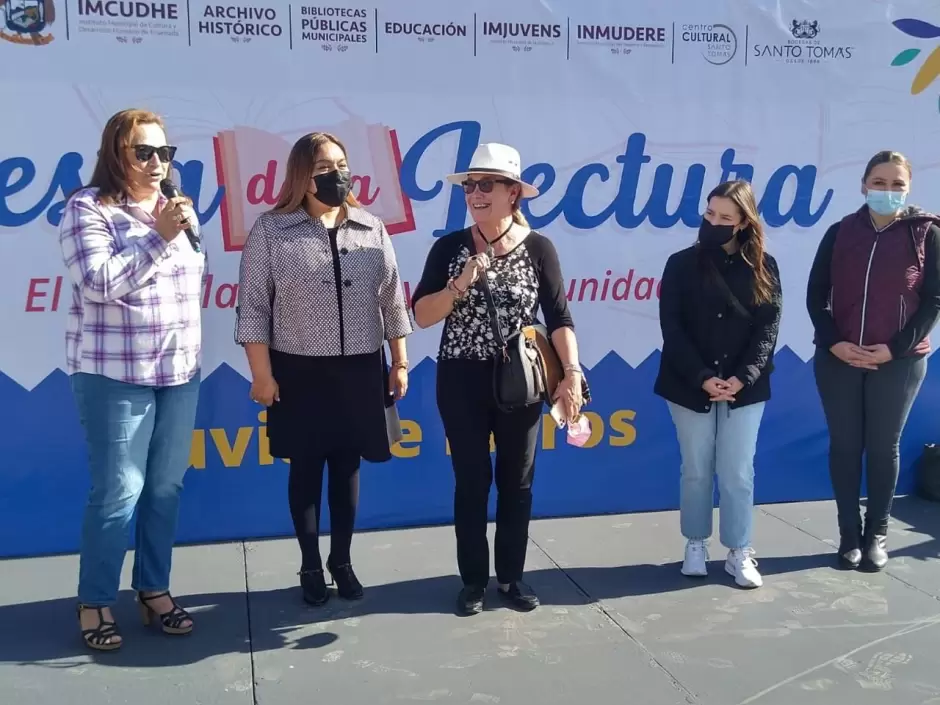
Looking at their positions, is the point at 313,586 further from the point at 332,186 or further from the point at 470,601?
the point at 332,186

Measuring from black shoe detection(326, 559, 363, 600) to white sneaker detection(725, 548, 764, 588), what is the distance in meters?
1.63

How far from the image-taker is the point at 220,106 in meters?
4.08

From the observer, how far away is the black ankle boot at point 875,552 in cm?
A: 403

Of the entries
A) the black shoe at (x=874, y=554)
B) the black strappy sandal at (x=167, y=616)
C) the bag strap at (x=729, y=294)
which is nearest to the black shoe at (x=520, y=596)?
the black strappy sandal at (x=167, y=616)

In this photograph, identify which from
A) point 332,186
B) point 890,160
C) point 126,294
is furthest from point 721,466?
point 126,294

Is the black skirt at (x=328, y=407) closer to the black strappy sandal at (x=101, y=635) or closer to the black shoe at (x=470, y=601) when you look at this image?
the black shoe at (x=470, y=601)

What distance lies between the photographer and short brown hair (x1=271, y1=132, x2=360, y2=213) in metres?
3.28

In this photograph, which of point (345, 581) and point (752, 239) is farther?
point (752, 239)

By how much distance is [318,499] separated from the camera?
3555 mm

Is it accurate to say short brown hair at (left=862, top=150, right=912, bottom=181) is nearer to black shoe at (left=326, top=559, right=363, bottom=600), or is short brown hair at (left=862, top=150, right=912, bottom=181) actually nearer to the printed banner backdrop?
the printed banner backdrop

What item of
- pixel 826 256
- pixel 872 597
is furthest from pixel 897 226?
pixel 872 597

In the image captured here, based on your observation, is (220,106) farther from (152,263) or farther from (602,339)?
(602,339)

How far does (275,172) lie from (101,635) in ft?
7.06

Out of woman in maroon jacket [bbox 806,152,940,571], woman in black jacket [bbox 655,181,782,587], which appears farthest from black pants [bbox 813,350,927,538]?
woman in black jacket [bbox 655,181,782,587]
